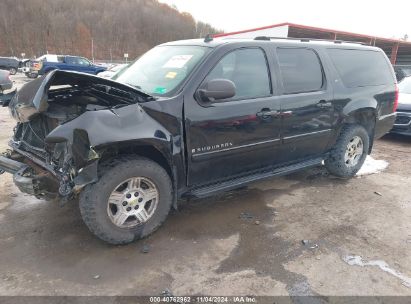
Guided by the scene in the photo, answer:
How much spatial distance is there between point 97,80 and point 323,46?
3.05 m

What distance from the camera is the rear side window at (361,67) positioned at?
15.4 feet

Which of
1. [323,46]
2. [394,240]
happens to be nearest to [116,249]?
[394,240]

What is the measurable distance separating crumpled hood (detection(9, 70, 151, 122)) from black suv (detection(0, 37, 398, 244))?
0.01 meters

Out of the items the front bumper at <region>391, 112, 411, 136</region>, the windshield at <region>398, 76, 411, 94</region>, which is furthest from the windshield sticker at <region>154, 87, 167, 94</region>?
the windshield at <region>398, 76, 411, 94</region>

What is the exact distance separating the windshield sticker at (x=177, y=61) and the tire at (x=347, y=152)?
2554 mm

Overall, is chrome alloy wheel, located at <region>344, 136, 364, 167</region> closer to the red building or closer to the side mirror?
the side mirror

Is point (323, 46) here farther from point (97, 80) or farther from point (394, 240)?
point (97, 80)

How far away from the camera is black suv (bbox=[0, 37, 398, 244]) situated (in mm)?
2875

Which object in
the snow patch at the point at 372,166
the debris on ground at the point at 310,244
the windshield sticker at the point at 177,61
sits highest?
the windshield sticker at the point at 177,61

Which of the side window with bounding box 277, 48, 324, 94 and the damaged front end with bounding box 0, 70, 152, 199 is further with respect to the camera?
the side window with bounding box 277, 48, 324, 94

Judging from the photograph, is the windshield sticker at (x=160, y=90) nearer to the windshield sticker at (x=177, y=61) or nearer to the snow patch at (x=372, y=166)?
the windshield sticker at (x=177, y=61)

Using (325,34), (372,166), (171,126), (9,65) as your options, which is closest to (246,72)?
(171,126)

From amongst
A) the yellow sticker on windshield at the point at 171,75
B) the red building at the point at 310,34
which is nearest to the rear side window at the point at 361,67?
the yellow sticker on windshield at the point at 171,75

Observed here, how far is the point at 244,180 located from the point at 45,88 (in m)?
2.18
